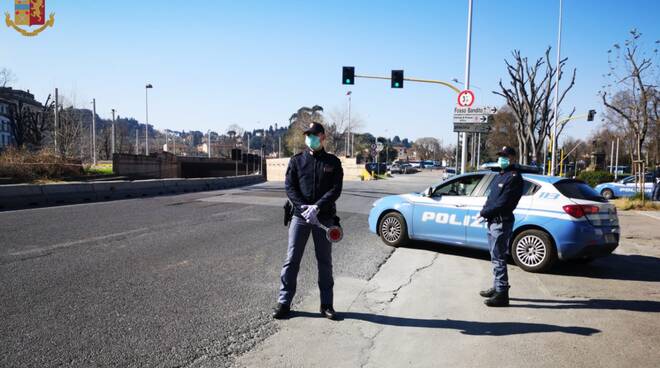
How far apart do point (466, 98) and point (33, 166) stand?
18077 millimetres

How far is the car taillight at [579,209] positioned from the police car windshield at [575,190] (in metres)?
0.22

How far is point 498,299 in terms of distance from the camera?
496 cm

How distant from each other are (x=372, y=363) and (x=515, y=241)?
4283 mm

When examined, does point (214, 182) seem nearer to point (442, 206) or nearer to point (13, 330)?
point (442, 206)

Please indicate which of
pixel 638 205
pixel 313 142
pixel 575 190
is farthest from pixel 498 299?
pixel 638 205

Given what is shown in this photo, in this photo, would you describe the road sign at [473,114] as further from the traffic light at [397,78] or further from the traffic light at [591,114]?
the traffic light at [591,114]

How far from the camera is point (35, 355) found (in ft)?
11.1

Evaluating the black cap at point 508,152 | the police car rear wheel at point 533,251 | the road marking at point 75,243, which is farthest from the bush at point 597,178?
the road marking at point 75,243

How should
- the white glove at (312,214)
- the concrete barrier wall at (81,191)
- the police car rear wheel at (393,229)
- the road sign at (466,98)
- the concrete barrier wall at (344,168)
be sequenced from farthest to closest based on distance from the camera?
the concrete barrier wall at (344,168) < the road sign at (466,98) < the concrete barrier wall at (81,191) < the police car rear wheel at (393,229) < the white glove at (312,214)

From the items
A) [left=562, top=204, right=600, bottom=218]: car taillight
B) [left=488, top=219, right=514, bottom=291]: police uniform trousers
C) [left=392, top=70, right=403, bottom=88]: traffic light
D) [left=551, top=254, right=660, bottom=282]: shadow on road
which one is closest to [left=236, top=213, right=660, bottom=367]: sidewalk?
[left=551, top=254, right=660, bottom=282]: shadow on road

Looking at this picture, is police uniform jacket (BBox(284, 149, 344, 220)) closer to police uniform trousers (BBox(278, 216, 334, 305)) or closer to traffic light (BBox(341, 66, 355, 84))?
police uniform trousers (BBox(278, 216, 334, 305))

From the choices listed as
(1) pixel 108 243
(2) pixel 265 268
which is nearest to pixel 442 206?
(2) pixel 265 268

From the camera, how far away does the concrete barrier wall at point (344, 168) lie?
48.9 m

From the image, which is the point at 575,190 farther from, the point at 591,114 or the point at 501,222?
the point at 591,114
